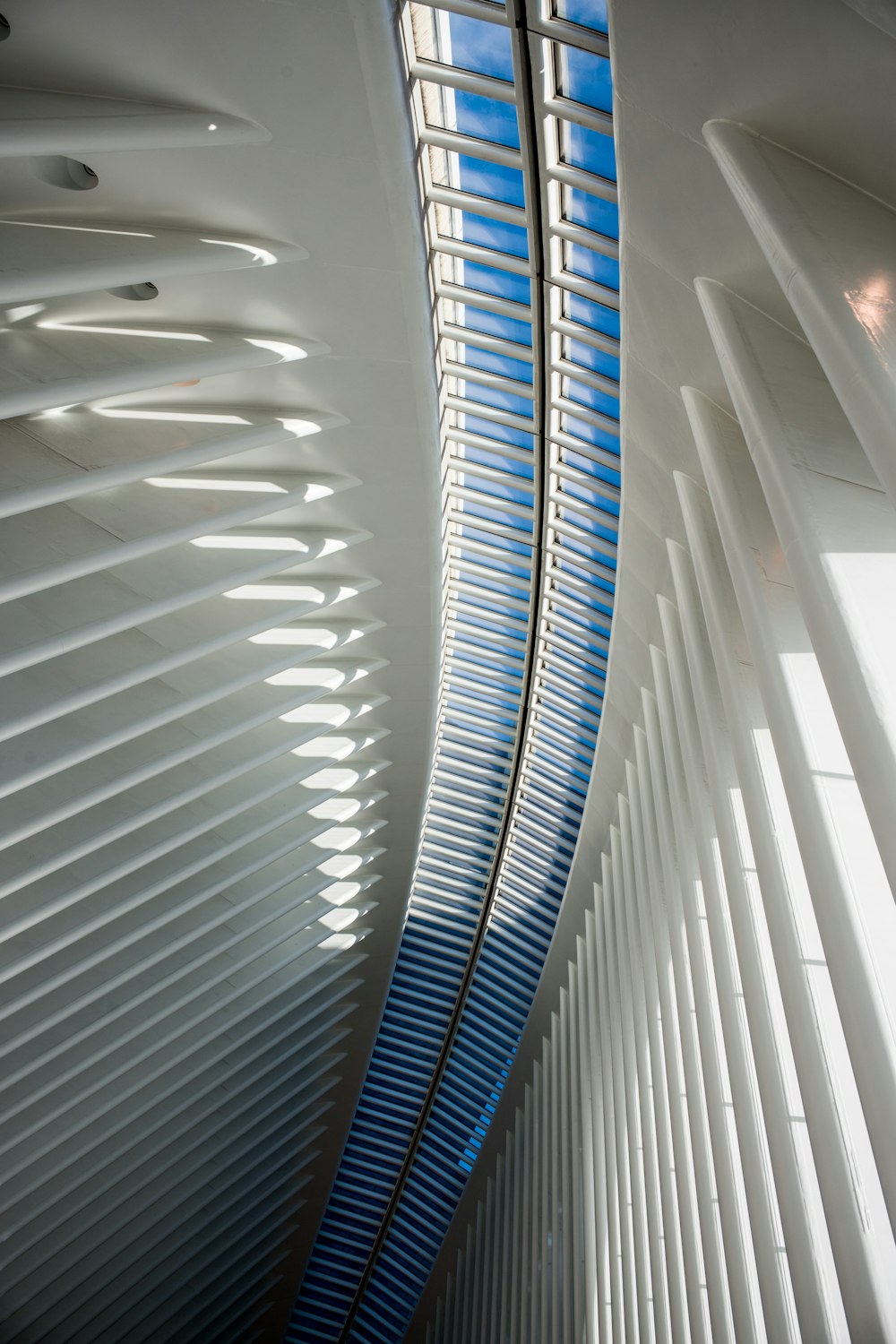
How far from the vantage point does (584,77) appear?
28.3 feet

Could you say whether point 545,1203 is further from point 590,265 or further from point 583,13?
point 583,13

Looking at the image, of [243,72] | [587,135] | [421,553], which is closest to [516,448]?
[421,553]

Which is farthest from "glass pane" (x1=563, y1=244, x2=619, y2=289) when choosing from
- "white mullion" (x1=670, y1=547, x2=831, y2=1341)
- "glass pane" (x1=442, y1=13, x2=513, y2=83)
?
"white mullion" (x1=670, y1=547, x2=831, y2=1341)

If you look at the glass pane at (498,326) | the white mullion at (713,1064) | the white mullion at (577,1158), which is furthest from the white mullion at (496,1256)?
the glass pane at (498,326)

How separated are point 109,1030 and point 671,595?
10.1 m

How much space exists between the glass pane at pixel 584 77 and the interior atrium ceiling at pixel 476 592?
63 millimetres

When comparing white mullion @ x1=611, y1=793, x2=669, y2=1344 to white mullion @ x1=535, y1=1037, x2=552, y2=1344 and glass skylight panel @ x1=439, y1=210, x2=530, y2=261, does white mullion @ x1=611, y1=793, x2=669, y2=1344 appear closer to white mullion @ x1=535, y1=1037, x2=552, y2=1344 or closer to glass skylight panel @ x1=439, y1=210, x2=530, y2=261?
white mullion @ x1=535, y1=1037, x2=552, y2=1344

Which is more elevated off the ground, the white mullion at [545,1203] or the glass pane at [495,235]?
the glass pane at [495,235]

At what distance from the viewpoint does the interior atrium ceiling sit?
19.7 ft

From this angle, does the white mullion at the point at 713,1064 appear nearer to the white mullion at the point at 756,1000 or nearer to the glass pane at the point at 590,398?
the white mullion at the point at 756,1000

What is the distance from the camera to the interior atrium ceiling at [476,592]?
6.02 metres

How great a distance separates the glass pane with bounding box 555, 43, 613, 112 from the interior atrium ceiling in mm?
63

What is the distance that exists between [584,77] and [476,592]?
8968 millimetres

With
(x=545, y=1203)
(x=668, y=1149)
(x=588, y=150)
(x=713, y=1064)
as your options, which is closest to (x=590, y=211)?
(x=588, y=150)
